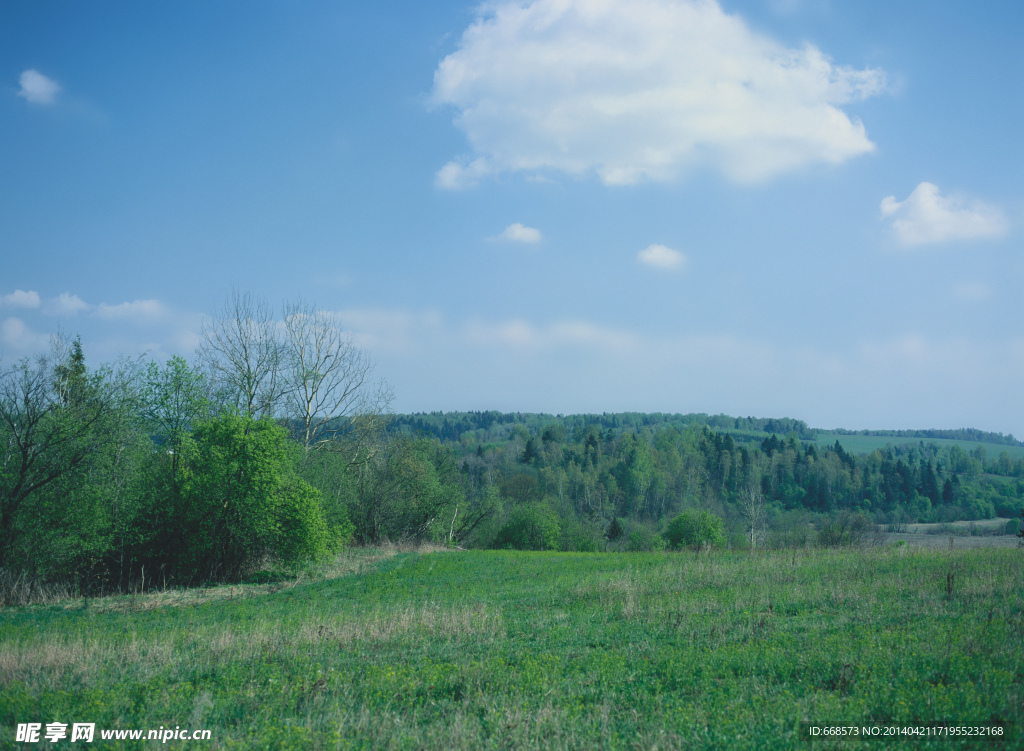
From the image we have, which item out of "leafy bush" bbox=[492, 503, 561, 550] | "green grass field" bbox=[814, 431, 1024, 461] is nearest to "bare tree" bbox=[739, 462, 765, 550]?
"leafy bush" bbox=[492, 503, 561, 550]

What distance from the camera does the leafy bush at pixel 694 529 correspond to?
50.8 m

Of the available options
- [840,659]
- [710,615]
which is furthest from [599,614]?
[840,659]

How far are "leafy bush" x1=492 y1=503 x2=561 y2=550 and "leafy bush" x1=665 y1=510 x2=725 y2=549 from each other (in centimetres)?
1305

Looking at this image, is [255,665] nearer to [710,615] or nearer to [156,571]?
[710,615]

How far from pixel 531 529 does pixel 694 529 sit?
17649mm

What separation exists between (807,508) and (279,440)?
10096 centimetres

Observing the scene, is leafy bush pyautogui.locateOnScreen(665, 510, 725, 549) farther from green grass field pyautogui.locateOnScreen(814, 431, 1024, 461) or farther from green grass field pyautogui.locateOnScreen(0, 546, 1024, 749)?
green grass field pyautogui.locateOnScreen(814, 431, 1024, 461)

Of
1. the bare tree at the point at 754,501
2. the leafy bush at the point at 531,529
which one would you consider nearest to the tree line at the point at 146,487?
the leafy bush at the point at 531,529

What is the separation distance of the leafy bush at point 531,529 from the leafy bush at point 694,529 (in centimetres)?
1305

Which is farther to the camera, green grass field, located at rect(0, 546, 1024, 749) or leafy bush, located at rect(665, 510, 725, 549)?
leafy bush, located at rect(665, 510, 725, 549)

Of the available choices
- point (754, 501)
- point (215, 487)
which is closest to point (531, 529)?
point (754, 501)

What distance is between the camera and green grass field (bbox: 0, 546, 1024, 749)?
19.9ft

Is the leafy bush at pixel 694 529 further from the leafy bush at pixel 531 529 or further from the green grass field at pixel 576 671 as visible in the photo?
the green grass field at pixel 576 671

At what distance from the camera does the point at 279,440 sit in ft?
83.9
